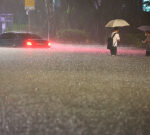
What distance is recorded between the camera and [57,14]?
194 feet

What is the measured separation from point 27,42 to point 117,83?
2252 centimetres

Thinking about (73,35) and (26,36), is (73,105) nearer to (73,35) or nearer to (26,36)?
(26,36)

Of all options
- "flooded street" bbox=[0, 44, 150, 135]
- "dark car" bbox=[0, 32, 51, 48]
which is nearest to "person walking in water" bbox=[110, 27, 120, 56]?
"dark car" bbox=[0, 32, 51, 48]

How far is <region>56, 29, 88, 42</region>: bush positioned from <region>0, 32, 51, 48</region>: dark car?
40.8 ft

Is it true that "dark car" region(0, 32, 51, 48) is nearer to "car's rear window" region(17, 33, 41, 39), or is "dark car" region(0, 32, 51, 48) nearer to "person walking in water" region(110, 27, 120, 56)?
"car's rear window" region(17, 33, 41, 39)

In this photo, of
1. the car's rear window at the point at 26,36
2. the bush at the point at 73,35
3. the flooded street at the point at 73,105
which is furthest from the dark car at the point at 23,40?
the flooded street at the point at 73,105

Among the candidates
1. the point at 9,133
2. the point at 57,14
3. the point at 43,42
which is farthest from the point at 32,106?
the point at 57,14

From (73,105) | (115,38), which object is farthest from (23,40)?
(73,105)

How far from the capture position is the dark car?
33.3 m

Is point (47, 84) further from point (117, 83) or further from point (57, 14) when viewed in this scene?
point (57, 14)

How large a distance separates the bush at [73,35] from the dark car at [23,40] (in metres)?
12.4

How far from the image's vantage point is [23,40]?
34125 millimetres

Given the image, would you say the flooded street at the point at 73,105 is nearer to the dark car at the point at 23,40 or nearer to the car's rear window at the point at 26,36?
the dark car at the point at 23,40

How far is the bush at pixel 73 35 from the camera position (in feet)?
153
